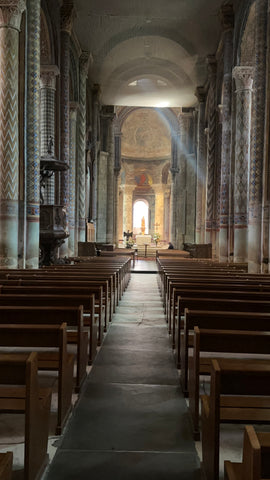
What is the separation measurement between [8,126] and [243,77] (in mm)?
8015

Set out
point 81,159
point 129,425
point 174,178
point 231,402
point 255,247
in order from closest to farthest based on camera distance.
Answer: point 231,402
point 129,425
point 255,247
point 81,159
point 174,178

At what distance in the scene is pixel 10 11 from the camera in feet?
29.4

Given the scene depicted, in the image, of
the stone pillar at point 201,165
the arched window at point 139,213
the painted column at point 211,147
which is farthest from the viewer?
the arched window at point 139,213

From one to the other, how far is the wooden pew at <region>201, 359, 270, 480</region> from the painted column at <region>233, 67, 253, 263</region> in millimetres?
11176

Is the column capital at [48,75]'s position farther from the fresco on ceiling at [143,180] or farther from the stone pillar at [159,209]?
the stone pillar at [159,209]

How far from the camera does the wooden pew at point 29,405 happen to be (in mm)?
1931

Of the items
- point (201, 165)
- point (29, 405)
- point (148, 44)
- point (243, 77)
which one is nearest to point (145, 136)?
point (201, 165)

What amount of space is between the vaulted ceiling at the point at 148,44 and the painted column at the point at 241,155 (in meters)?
3.46

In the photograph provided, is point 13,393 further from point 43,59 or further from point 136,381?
point 43,59

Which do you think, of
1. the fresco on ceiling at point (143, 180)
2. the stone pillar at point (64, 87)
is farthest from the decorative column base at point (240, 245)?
the fresco on ceiling at point (143, 180)

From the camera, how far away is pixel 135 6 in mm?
15281

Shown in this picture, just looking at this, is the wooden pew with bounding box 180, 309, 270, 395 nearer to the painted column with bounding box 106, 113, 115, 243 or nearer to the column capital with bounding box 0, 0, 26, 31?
the column capital with bounding box 0, 0, 26, 31

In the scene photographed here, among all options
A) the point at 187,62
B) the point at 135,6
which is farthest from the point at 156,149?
the point at 135,6

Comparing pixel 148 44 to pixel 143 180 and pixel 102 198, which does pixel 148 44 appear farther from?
pixel 143 180
